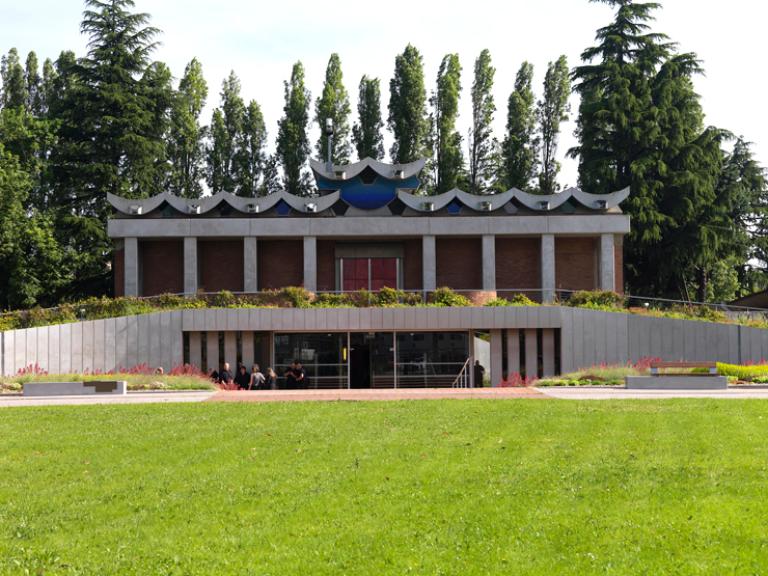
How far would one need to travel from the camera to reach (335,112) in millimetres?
59750

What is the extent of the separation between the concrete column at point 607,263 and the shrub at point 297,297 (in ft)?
48.3

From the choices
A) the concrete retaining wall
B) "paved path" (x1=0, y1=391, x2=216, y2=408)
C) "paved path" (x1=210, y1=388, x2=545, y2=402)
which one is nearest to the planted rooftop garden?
the concrete retaining wall

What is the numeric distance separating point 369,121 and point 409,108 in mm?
3584

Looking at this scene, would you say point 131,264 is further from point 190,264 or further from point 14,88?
point 14,88

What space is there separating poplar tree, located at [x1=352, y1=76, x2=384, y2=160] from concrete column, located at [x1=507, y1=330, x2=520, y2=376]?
27573 millimetres

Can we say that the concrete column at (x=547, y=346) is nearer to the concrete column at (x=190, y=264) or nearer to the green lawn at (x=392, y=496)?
the concrete column at (x=190, y=264)

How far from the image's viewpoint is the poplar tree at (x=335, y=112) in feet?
195

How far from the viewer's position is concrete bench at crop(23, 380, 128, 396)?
26.4 m

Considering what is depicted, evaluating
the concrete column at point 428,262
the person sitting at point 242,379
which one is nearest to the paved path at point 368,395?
the person sitting at point 242,379

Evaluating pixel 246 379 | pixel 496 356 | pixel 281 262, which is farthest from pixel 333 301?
pixel 281 262

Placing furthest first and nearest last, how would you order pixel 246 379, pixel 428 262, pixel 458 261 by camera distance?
1. pixel 458 261
2. pixel 428 262
3. pixel 246 379

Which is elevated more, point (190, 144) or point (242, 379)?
point (190, 144)

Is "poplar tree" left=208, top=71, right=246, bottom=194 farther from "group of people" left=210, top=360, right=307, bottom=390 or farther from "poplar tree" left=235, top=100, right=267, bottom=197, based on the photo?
"group of people" left=210, top=360, right=307, bottom=390

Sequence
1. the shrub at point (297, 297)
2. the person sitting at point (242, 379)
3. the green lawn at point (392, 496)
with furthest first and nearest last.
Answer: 1. the shrub at point (297, 297)
2. the person sitting at point (242, 379)
3. the green lawn at point (392, 496)
